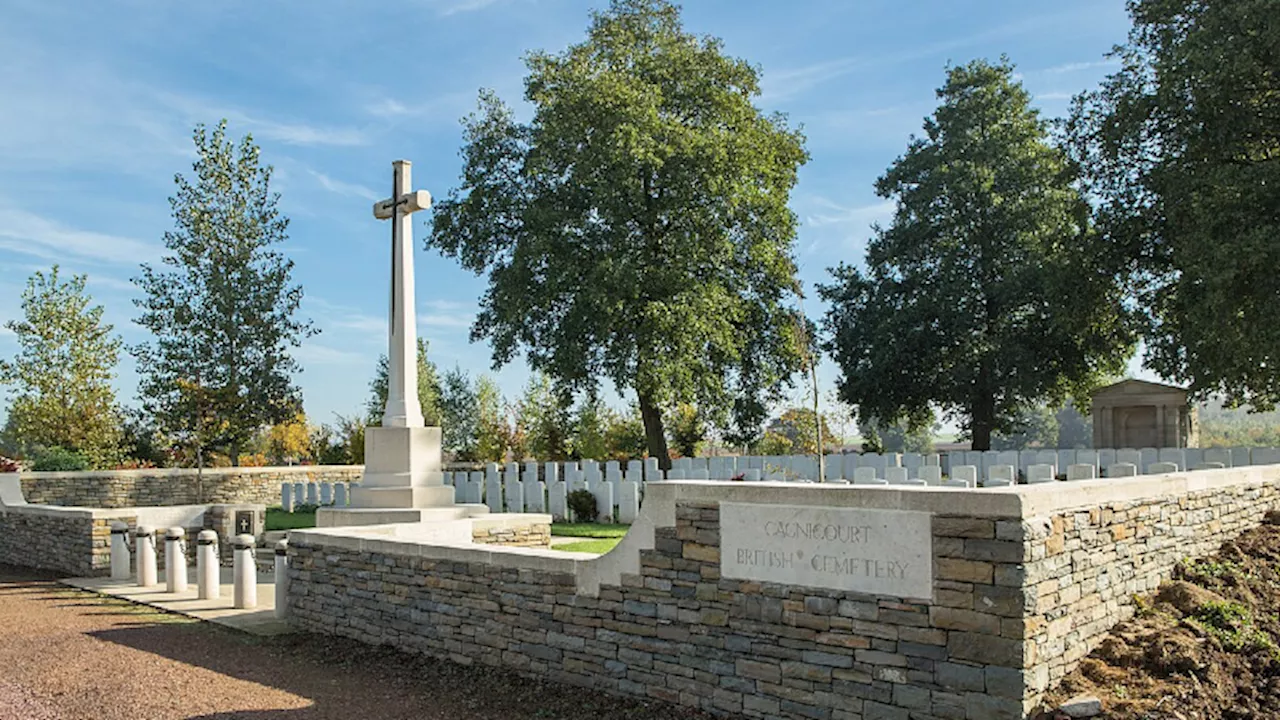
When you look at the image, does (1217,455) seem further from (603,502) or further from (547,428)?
(547,428)

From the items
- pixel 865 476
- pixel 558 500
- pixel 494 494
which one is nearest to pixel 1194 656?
pixel 865 476

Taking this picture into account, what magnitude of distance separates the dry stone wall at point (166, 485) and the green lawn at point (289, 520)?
105 cm

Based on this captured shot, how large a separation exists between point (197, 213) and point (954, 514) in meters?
28.2

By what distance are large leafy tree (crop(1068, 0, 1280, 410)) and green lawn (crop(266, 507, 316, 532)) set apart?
16.8m

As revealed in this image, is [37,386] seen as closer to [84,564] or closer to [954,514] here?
[84,564]

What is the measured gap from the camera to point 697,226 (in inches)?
982

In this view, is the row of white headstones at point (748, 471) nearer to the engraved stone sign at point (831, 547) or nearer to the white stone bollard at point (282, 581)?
the white stone bollard at point (282, 581)

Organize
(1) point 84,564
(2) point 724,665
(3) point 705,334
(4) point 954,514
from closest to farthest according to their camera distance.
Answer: (4) point 954,514
(2) point 724,665
(1) point 84,564
(3) point 705,334

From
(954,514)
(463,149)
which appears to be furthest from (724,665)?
(463,149)

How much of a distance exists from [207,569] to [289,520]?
7.35 meters

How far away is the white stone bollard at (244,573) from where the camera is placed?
413 inches

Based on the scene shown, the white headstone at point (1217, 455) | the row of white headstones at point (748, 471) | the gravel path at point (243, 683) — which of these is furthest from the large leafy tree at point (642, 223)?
the gravel path at point (243, 683)

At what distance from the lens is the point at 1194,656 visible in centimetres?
582

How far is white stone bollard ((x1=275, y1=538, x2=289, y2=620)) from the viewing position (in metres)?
9.80
